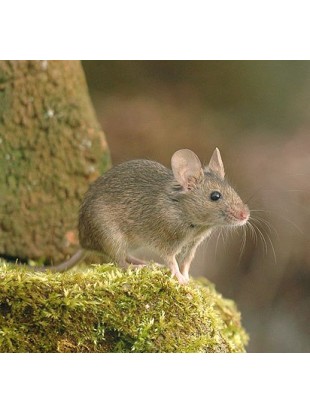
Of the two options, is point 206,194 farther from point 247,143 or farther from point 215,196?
point 247,143

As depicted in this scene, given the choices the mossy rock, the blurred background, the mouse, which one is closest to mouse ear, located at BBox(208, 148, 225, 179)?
the mouse

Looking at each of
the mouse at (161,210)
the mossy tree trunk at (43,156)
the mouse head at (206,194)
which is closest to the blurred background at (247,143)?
the mossy tree trunk at (43,156)

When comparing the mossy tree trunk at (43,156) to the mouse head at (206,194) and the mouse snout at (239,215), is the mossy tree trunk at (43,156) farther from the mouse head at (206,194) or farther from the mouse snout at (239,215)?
the mouse snout at (239,215)

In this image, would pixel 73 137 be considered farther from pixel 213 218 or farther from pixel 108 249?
pixel 213 218

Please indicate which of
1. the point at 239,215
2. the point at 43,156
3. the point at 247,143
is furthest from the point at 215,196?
the point at 247,143

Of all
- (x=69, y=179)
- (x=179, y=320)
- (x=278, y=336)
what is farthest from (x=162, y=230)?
(x=278, y=336)

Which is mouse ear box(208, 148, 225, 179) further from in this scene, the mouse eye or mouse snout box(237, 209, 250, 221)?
mouse snout box(237, 209, 250, 221)

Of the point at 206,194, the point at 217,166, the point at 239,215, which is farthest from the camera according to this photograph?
the point at 217,166
